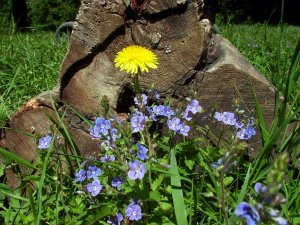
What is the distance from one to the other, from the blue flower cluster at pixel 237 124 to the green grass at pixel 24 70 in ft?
4.96

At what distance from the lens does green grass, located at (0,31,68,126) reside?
3.16 metres

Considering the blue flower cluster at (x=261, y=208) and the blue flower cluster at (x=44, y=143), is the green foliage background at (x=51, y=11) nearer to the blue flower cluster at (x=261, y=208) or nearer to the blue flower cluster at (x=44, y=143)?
the blue flower cluster at (x=44, y=143)

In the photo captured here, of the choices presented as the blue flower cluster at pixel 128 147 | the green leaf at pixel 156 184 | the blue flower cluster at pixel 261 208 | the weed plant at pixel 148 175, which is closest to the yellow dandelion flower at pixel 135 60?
the weed plant at pixel 148 175

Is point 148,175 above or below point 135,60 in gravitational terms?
below

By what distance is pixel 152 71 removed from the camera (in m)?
2.23

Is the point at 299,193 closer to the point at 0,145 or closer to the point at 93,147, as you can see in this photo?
the point at 93,147

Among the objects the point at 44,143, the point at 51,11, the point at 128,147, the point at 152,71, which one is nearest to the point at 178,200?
the point at 128,147

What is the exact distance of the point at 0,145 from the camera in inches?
98.0

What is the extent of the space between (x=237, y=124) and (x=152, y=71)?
550mm

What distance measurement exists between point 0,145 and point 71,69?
630 millimetres

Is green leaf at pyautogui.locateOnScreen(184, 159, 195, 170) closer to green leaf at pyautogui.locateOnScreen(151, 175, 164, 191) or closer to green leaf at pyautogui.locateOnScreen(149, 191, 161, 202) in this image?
green leaf at pyautogui.locateOnScreen(151, 175, 164, 191)

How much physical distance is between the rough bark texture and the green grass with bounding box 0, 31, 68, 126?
0.70 metres

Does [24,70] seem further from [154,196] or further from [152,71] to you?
[154,196]

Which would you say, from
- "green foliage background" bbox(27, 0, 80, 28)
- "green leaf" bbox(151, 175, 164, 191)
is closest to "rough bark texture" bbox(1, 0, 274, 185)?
"green leaf" bbox(151, 175, 164, 191)
